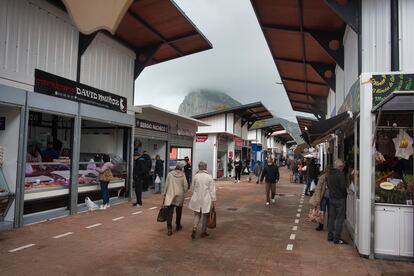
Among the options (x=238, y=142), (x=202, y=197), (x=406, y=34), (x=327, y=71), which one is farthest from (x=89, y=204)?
(x=238, y=142)

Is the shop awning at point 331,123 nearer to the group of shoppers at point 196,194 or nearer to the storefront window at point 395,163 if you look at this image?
the storefront window at point 395,163

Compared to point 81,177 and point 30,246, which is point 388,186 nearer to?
point 30,246

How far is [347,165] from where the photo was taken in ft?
31.1

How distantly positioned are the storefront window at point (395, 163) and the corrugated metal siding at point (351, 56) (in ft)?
3.95

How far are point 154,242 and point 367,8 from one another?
5914mm

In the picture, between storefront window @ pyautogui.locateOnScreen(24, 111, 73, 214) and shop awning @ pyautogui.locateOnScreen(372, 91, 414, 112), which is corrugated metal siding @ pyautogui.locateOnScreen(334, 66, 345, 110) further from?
storefront window @ pyautogui.locateOnScreen(24, 111, 73, 214)

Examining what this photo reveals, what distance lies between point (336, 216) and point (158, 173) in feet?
30.2

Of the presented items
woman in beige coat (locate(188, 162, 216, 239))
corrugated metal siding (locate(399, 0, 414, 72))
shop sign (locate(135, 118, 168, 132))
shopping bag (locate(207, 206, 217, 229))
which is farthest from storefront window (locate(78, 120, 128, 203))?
corrugated metal siding (locate(399, 0, 414, 72))

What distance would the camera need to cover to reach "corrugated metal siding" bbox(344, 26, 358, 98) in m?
7.84

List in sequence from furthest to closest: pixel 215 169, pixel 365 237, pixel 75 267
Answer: pixel 215 169
pixel 365 237
pixel 75 267

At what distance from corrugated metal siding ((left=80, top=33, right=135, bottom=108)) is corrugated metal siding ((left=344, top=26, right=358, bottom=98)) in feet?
22.6

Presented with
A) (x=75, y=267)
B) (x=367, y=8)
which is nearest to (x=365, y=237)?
(x=367, y=8)

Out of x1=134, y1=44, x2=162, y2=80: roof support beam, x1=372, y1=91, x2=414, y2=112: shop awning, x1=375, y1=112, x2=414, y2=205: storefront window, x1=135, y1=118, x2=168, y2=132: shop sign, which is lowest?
x1=375, y1=112, x2=414, y2=205: storefront window

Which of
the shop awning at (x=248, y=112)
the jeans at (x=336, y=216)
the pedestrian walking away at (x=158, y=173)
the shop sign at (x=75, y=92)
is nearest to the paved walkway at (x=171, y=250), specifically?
the jeans at (x=336, y=216)
